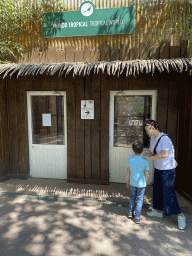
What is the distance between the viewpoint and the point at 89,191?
4.53 m

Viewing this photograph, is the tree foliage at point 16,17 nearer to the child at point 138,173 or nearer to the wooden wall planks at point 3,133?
the wooden wall planks at point 3,133

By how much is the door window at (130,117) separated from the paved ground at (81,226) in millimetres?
1284

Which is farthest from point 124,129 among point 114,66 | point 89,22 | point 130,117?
point 89,22

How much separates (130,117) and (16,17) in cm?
411

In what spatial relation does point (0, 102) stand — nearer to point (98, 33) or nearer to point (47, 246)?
point (98, 33)

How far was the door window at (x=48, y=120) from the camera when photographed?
16.7 ft

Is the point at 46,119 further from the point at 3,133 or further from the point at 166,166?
the point at 166,166

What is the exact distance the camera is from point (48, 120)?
518 centimetres

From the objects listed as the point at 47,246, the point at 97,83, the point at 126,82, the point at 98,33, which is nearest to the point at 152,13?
the point at 98,33

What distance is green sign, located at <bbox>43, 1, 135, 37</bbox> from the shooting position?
191 inches

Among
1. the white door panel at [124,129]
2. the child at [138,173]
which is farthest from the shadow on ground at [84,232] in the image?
the white door panel at [124,129]

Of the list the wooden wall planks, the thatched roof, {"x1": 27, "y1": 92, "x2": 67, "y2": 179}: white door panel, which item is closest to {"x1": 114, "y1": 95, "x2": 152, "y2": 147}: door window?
the thatched roof

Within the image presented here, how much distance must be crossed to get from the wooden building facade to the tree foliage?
30.4 inches

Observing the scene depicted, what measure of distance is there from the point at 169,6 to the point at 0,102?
4971 mm
